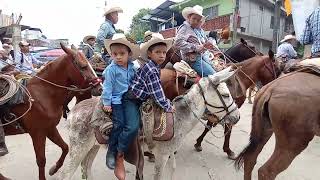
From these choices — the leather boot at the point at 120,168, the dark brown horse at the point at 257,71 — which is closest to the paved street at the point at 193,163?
the dark brown horse at the point at 257,71

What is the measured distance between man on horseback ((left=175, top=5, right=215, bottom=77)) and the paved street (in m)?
1.62

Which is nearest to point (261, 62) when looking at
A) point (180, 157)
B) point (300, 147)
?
point (180, 157)

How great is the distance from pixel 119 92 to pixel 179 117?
2.72 feet

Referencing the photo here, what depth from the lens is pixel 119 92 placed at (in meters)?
4.02

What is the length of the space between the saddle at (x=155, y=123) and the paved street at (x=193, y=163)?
163 centimetres

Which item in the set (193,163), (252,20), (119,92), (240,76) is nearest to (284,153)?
(119,92)

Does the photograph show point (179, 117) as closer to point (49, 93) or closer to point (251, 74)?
point (49, 93)

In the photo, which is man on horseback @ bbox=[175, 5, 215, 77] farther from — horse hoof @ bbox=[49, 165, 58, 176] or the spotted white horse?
horse hoof @ bbox=[49, 165, 58, 176]

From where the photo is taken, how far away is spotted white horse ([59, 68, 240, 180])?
4.22 m

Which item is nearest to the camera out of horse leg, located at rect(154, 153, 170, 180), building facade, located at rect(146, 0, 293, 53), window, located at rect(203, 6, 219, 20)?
horse leg, located at rect(154, 153, 170, 180)

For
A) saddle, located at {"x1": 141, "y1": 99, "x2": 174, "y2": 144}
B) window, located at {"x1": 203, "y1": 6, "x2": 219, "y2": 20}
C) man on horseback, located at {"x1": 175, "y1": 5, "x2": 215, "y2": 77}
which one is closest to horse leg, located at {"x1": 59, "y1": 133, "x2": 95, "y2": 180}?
saddle, located at {"x1": 141, "y1": 99, "x2": 174, "y2": 144}

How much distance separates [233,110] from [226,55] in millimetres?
3861

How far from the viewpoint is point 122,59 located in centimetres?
401

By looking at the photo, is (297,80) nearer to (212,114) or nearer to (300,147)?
(300,147)
